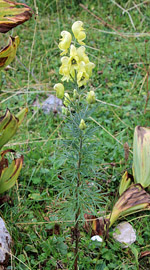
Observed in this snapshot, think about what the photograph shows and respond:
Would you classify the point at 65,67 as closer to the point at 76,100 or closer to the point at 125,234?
the point at 76,100

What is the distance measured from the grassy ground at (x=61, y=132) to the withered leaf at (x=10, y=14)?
2.68ft

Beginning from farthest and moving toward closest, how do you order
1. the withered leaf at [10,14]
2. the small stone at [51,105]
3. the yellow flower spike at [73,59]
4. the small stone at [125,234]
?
the small stone at [51,105]
the small stone at [125,234]
the withered leaf at [10,14]
the yellow flower spike at [73,59]

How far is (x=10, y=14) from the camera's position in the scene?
1.66 metres

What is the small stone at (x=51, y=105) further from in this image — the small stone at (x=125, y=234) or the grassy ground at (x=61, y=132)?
the small stone at (x=125, y=234)

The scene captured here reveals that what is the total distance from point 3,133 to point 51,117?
0.87m

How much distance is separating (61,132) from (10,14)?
1086 mm

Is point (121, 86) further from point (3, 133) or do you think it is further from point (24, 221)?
point (24, 221)

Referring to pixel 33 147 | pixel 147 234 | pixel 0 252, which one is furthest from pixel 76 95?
pixel 33 147

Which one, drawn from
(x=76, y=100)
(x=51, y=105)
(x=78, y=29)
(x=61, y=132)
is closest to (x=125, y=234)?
(x=76, y=100)

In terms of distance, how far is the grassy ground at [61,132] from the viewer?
1668mm

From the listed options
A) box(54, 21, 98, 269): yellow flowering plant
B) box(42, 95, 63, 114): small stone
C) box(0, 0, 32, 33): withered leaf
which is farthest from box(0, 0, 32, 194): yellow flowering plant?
box(42, 95, 63, 114): small stone

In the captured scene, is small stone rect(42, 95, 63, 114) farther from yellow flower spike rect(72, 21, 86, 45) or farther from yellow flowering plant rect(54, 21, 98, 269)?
yellow flower spike rect(72, 21, 86, 45)

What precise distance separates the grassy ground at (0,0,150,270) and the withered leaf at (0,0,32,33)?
2.68 ft

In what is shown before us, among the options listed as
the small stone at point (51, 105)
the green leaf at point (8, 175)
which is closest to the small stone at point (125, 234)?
the green leaf at point (8, 175)
